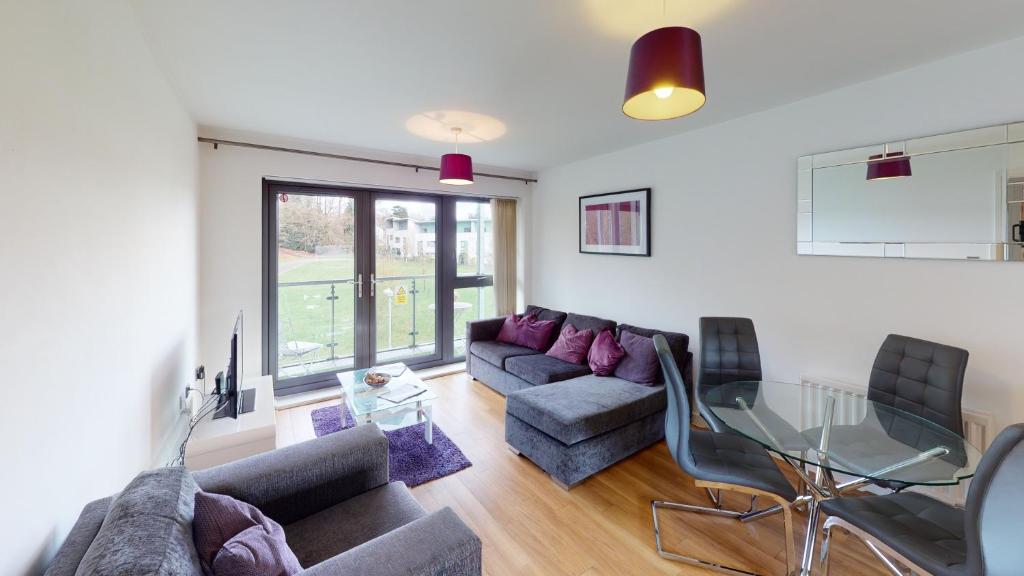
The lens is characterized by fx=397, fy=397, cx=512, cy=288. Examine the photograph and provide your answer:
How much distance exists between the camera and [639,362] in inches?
128

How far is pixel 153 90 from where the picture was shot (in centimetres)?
214

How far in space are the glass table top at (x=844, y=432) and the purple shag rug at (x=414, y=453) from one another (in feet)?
5.81

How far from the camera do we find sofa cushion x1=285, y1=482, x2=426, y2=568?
1.48 meters

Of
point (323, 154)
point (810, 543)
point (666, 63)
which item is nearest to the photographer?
point (666, 63)

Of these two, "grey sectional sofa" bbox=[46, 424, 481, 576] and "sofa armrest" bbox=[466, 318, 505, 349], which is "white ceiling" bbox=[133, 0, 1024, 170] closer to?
"grey sectional sofa" bbox=[46, 424, 481, 576]

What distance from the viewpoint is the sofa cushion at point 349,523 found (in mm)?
1484

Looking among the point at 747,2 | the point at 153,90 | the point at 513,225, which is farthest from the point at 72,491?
the point at 513,225

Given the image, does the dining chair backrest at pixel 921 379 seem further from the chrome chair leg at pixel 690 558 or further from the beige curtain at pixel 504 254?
the beige curtain at pixel 504 254

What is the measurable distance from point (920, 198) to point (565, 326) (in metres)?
2.74

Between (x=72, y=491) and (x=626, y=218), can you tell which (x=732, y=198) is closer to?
(x=626, y=218)

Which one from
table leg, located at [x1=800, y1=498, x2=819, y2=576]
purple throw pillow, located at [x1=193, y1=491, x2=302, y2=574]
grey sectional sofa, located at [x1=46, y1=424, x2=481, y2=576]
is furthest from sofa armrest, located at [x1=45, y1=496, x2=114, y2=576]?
table leg, located at [x1=800, y1=498, x2=819, y2=576]

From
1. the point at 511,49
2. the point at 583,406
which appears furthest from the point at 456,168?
the point at 583,406

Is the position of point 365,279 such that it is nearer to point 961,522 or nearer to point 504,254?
point 504,254

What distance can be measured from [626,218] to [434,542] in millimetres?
3442
